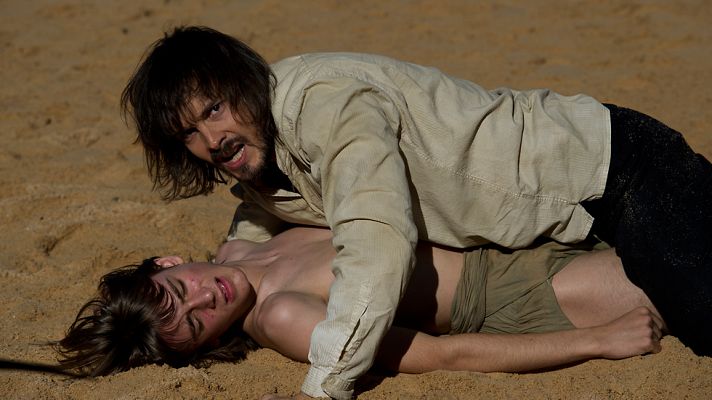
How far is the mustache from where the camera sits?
2.58m

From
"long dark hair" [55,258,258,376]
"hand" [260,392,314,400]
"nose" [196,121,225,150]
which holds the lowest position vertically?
"long dark hair" [55,258,258,376]

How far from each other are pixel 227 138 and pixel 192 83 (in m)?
0.19

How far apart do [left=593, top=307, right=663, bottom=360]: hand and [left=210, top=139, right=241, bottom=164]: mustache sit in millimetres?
1212

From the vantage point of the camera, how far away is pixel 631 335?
8.35ft

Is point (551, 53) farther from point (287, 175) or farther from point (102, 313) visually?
point (102, 313)

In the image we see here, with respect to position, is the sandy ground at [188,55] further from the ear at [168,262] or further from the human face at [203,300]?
the ear at [168,262]

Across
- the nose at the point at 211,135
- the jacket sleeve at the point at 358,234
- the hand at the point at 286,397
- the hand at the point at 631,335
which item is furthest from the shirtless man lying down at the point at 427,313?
the nose at the point at 211,135

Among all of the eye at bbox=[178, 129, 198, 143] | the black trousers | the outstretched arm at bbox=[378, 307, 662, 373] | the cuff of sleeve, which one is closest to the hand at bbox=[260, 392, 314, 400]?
the cuff of sleeve

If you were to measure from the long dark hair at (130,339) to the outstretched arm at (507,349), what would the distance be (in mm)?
576

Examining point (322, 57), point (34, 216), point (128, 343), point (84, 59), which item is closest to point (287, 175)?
point (322, 57)

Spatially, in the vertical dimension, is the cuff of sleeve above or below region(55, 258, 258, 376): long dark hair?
above

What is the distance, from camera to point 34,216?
12.4 feet

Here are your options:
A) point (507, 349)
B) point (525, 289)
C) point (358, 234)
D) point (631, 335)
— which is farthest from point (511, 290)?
point (358, 234)

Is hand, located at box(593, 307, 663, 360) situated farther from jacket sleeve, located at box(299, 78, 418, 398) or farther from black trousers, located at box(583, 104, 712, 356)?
jacket sleeve, located at box(299, 78, 418, 398)
